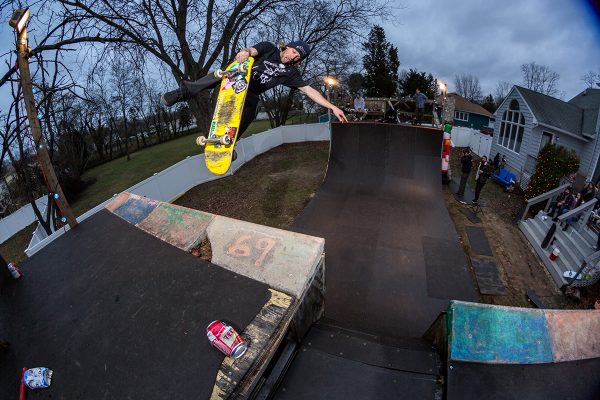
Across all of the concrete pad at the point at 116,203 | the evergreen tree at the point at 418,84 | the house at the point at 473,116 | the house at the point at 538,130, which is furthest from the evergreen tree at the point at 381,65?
the concrete pad at the point at 116,203

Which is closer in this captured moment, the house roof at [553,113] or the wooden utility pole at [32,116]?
the wooden utility pole at [32,116]

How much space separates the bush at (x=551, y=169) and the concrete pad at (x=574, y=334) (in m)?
9.33

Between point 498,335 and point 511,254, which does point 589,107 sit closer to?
point 511,254

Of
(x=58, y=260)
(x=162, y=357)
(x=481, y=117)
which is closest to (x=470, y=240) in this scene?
(x=162, y=357)

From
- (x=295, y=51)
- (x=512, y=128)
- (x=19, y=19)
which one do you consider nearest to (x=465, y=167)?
(x=512, y=128)

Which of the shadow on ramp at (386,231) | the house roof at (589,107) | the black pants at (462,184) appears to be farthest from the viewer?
the house roof at (589,107)

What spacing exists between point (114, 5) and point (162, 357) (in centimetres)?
1170

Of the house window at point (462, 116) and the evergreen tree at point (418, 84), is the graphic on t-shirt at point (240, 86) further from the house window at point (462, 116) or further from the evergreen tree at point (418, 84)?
the house window at point (462, 116)

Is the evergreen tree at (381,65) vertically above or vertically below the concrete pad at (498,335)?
above

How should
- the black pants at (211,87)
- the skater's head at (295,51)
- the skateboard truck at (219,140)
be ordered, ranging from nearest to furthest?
the skateboard truck at (219,140)
the black pants at (211,87)
the skater's head at (295,51)

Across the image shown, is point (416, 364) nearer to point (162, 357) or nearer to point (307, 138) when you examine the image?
point (162, 357)

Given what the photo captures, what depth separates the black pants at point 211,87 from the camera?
5603 millimetres

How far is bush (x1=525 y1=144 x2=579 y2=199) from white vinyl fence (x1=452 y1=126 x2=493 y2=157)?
21.4 ft

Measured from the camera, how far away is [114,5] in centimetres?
909
